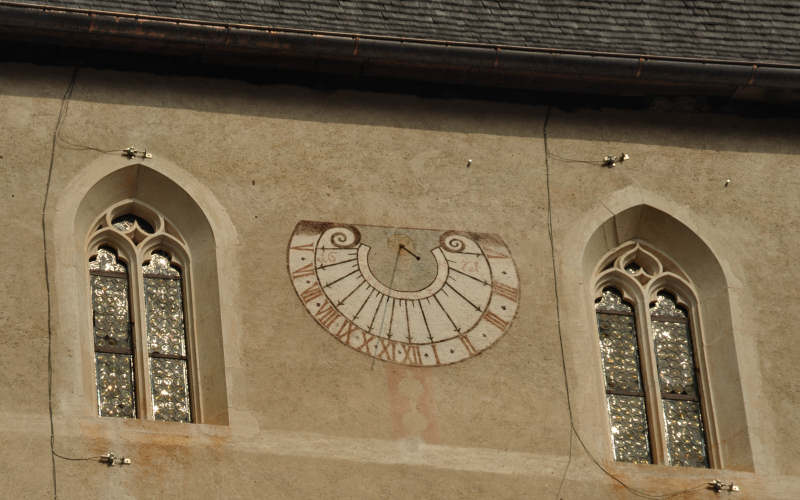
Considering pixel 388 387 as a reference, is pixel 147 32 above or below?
above

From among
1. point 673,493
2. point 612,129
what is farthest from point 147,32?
point 673,493

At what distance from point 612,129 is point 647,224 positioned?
33.4 inches

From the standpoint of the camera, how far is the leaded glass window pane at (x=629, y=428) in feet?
66.9

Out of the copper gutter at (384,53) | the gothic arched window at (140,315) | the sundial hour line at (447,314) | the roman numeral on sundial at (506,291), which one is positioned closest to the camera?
the gothic arched window at (140,315)

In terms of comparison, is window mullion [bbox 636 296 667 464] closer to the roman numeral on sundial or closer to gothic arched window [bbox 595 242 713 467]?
gothic arched window [bbox 595 242 713 467]

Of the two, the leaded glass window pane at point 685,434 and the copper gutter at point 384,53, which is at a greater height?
the copper gutter at point 384,53

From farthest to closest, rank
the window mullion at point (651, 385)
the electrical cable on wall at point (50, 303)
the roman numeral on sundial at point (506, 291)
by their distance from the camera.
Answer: the roman numeral on sundial at point (506, 291) < the window mullion at point (651, 385) < the electrical cable on wall at point (50, 303)

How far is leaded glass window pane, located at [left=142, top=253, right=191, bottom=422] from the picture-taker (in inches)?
785

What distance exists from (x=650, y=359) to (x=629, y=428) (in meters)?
0.64

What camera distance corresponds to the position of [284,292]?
2025 centimetres

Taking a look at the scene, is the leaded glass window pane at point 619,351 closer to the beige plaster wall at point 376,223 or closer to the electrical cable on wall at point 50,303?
the beige plaster wall at point 376,223

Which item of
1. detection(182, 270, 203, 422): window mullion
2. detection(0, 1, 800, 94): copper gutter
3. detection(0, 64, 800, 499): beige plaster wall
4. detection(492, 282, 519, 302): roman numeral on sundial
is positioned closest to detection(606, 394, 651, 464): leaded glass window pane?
detection(0, 64, 800, 499): beige plaster wall

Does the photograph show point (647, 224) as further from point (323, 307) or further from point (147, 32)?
point (147, 32)

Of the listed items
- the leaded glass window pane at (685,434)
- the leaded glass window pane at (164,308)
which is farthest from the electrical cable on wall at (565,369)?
the leaded glass window pane at (164,308)
